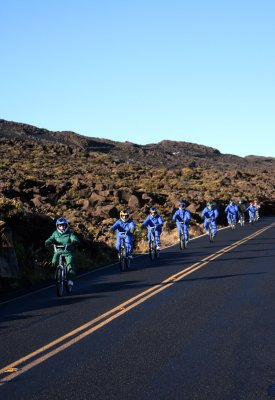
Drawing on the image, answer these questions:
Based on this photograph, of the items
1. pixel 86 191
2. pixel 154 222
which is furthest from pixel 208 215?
pixel 86 191

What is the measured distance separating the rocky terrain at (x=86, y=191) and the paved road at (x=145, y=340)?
5533mm

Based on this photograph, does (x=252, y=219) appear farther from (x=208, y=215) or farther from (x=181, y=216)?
(x=181, y=216)

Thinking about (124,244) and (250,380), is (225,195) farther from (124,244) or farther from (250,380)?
(250,380)

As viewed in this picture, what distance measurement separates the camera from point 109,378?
7000 millimetres

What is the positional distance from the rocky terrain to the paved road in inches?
218

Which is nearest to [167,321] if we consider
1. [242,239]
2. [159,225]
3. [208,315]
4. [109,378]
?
[208,315]

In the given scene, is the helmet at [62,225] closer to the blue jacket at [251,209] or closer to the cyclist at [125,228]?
the cyclist at [125,228]

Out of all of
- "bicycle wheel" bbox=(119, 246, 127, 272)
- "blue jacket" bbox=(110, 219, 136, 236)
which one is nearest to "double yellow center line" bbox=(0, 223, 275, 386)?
"bicycle wheel" bbox=(119, 246, 127, 272)

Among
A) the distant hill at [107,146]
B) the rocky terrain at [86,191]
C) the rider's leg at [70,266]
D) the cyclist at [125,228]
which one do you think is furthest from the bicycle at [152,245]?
the distant hill at [107,146]

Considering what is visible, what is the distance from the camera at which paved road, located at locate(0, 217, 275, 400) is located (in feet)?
21.7

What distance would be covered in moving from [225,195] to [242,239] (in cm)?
4118

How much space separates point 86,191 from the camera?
5981cm

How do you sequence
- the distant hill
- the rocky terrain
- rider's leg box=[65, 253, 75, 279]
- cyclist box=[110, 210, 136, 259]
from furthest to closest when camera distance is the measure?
the distant hill
the rocky terrain
cyclist box=[110, 210, 136, 259]
rider's leg box=[65, 253, 75, 279]

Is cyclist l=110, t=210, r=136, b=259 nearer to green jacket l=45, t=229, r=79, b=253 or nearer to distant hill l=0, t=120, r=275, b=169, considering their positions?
green jacket l=45, t=229, r=79, b=253
